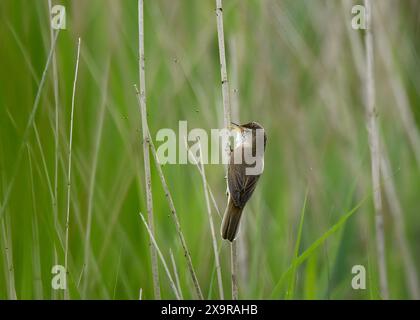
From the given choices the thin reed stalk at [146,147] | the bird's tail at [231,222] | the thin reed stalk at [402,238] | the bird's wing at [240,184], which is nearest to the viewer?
the thin reed stalk at [146,147]

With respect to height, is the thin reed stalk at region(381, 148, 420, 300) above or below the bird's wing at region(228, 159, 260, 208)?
below

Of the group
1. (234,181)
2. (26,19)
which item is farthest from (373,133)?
(26,19)

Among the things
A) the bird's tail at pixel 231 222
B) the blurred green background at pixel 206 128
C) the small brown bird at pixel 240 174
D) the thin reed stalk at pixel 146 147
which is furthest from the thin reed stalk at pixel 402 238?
the thin reed stalk at pixel 146 147

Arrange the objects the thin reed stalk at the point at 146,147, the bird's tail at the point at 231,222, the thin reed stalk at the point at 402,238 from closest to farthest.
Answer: the thin reed stalk at the point at 146,147 → the bird's tail at the point at 231,222 → the thin reed stalk at the point at 402,238

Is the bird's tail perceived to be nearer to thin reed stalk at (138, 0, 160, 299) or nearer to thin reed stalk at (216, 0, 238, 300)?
thin reed stalk at (216, 0, 238, 300)

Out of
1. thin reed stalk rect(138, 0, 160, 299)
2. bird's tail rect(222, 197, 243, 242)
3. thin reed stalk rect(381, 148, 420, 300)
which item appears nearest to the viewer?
thin reed stalk rect(138, 0, 160, 299)

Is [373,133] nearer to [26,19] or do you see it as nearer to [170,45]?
[170,45]

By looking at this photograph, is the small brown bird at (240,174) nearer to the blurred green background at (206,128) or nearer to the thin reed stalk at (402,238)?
the blurred green background at (206,128)

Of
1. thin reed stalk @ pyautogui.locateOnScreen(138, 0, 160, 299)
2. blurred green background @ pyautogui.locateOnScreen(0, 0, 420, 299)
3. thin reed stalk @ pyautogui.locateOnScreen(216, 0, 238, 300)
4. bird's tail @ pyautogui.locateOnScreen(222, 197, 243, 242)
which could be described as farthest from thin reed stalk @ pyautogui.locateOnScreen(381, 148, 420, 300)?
thin reed stalk @ pyautogui.locateOnScreen(138, 0, 160, 299)

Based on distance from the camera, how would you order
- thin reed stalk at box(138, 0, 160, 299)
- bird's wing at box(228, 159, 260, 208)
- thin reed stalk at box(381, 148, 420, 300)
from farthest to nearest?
thin reed stalk at box(381, 148, 420, 300) → bird's wing at box(228, 159, 260, 208) → thin reed stalk at box(138, 0, 160, 299)
